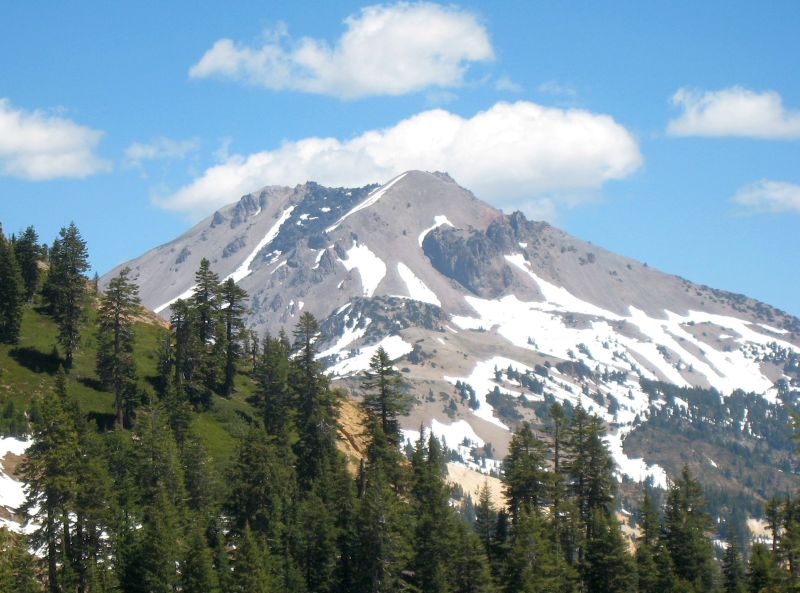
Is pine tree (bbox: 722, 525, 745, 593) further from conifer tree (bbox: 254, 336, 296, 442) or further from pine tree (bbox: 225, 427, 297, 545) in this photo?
conifer tree (bbox: 254, 336, 296, 442)

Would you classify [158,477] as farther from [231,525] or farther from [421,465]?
[421,465]

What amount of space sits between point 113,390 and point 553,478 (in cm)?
4149

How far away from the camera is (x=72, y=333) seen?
92.1 metres

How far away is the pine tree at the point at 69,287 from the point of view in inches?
3602

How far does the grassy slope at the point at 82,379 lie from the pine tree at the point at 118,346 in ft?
11.0

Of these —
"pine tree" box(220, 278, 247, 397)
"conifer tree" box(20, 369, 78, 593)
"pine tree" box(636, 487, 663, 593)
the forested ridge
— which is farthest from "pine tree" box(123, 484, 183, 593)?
"pine tree" box(220, 278, 247, 397)

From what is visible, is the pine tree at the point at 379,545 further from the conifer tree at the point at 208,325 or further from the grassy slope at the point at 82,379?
the conifer tree at the point at 208,325

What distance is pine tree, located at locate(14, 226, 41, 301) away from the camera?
352ft

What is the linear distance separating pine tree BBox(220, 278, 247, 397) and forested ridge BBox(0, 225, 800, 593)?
0.24 metres

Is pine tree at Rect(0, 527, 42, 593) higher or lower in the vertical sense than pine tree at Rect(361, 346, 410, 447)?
lower

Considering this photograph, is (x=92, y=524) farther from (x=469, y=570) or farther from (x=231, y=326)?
(x=231, y=326)

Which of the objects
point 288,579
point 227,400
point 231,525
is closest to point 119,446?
point 231,525

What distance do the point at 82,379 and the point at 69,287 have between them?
29.9 ft

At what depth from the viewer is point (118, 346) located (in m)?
86.3
